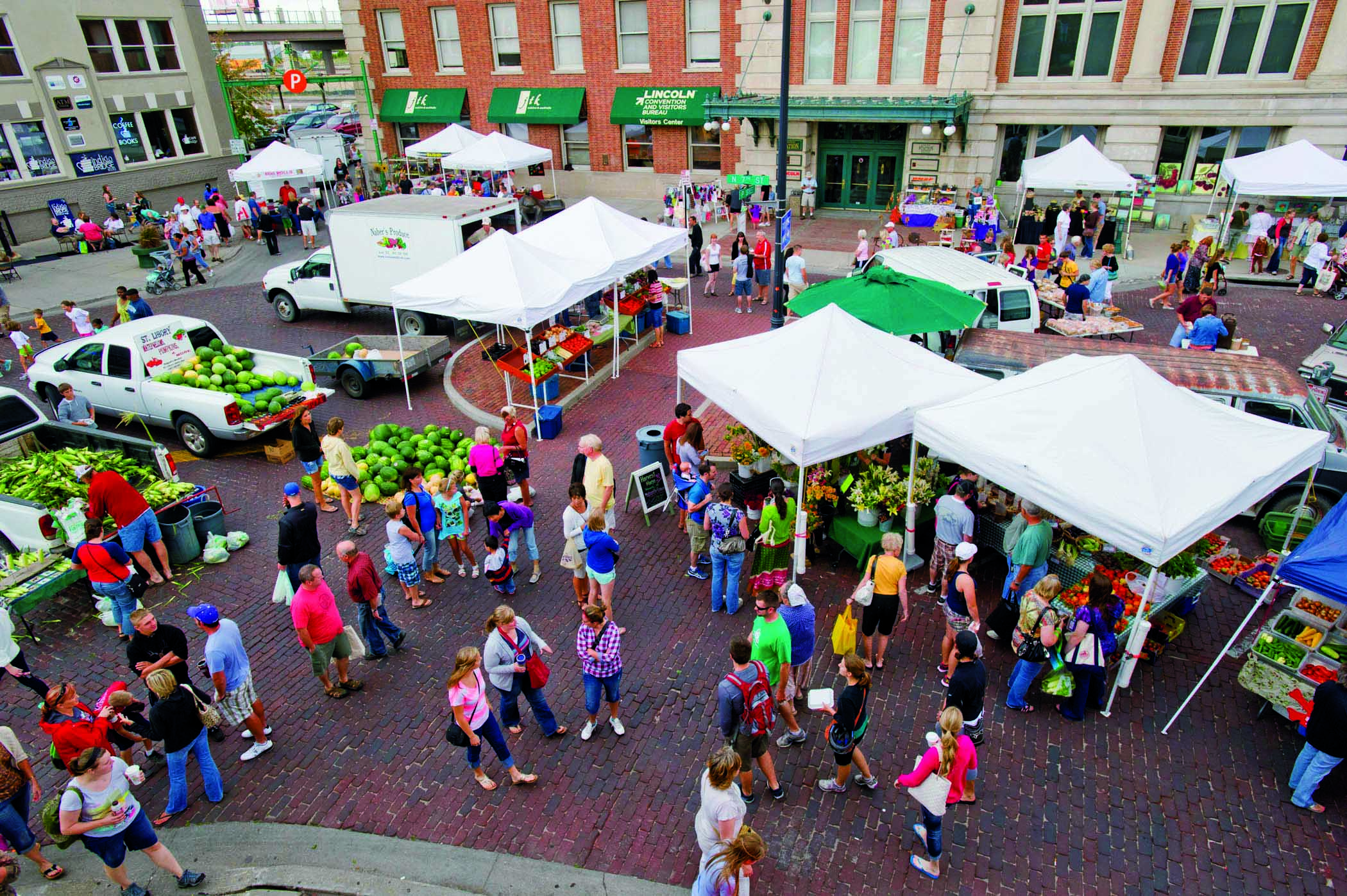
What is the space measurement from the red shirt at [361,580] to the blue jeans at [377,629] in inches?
6.9

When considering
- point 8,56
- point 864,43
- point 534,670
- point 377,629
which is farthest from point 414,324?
point 8,56

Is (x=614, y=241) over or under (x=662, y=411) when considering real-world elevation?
over

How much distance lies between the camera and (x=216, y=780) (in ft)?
22.4

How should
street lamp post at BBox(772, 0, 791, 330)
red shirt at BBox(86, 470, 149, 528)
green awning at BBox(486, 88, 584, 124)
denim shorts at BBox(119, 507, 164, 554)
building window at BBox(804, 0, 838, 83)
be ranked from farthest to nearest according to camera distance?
green awning at BBox(486, 88, 584, 124)
building window at BBox(804, 0, 838, 83)
street lamp post at BBox(772, 0, 791, 330)
denim shorts at BBox(119, 507, 164, 554)
red shirt at BBox(86, 470, 149, 528)

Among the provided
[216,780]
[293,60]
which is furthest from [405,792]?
[293,60]

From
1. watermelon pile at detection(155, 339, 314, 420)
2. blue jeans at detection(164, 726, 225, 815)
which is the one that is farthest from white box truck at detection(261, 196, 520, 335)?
blue jeans at detection(164, 726, 225, 815)

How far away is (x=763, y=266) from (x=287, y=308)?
1217 centimetres

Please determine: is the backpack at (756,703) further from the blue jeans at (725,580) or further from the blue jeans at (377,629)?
the blue jeans at (377,629)

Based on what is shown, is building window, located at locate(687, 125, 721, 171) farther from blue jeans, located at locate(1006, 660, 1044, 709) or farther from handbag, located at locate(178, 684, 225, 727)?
handbag, located at locate(178, 684, 225, 727)

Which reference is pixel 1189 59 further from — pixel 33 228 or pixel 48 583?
pixel 33 228

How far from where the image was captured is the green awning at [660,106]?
29469mm

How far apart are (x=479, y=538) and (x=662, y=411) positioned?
4756mm

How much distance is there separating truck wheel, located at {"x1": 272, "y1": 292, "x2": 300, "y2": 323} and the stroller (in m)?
5.87

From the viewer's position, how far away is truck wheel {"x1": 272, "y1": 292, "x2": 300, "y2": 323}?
1950 centimetres
